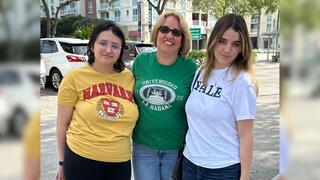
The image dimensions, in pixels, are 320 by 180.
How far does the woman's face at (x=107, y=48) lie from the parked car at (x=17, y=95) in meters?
1.31

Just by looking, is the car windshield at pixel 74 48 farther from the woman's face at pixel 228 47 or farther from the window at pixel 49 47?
the woman's face at pixel 228 47

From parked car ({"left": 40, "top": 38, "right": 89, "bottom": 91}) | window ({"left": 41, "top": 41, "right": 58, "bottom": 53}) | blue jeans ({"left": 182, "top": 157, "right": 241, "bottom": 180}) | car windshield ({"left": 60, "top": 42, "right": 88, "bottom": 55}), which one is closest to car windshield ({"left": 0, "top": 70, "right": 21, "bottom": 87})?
blue jeans ({"left": 182, "top": 157, "right": 241, "bottom": 180})

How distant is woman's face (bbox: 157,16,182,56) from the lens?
2.30 metres

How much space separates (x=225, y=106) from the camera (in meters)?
1.97

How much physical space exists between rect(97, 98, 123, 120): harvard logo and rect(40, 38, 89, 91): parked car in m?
8.86

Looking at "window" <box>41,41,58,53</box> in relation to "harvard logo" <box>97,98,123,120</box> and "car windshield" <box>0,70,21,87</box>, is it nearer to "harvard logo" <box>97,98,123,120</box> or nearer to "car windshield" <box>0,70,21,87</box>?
"harvard logo" <box>97,98,123,120</box>

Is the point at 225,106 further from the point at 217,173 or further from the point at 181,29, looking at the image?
the point at 181,29

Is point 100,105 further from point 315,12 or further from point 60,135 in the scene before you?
point 315,12

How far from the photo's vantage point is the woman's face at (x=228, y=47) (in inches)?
78.1

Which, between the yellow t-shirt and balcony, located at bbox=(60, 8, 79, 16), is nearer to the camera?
the yellow t-shirt

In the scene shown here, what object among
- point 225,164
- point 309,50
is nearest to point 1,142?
point 309,50

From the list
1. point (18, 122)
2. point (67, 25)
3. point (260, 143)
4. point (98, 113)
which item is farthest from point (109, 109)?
point (67, 25)

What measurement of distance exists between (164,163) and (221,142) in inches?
19.0

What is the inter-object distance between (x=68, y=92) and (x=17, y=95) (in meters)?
1.39
